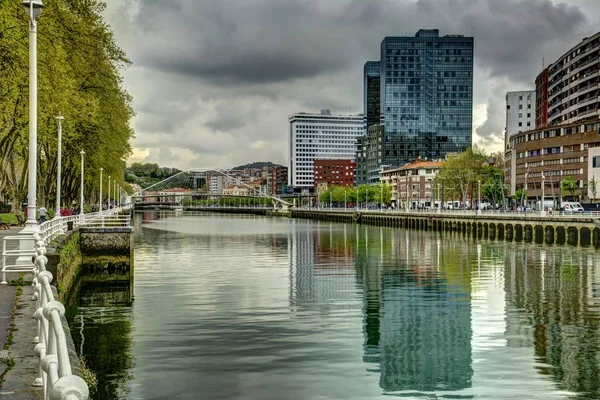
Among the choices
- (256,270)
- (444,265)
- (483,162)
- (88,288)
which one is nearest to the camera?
(88,288)

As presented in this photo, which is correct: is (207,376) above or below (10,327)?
below

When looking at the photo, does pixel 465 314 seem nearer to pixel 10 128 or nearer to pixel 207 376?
pixel 207 376

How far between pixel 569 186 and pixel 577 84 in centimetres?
3165

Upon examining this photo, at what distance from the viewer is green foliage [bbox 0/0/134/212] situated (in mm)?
36344

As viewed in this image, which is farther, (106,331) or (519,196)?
(519,196)

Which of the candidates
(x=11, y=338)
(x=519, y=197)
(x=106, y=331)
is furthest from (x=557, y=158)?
(x=11, y=338)

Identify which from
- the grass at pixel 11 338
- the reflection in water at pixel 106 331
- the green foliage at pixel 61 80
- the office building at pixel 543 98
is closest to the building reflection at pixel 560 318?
the reflection in water at pixel 106 331

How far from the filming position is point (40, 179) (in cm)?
7044

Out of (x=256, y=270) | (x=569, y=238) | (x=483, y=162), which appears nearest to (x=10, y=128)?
(x=256, y=270)

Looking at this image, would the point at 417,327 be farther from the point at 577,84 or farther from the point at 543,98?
the point at 543,98

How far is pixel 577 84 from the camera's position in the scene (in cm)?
15662

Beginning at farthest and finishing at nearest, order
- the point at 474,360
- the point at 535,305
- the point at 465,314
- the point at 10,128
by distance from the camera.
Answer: the point at 10,128 < the point at 535,305 < the point at 465,314 < the point at 474,360

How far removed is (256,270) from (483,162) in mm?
119873

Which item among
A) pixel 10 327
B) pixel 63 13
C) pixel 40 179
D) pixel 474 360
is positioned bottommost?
pixel 474 360
